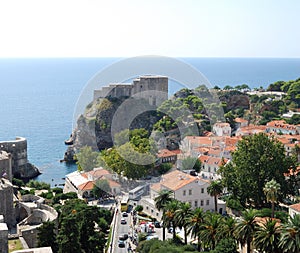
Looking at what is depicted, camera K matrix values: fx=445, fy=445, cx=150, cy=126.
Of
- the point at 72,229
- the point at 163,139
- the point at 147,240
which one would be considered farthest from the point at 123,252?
the point at 163,139

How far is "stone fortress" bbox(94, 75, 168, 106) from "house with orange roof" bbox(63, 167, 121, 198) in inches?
548

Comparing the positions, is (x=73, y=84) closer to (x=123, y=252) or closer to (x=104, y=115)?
(x=104, y=115)

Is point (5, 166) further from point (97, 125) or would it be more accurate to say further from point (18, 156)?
point (97, 125)

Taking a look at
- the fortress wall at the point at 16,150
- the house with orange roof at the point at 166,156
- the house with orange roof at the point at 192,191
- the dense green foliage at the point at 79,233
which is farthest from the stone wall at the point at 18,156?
the dense green foliage at the point at 79,233

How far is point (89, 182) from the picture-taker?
119 feet

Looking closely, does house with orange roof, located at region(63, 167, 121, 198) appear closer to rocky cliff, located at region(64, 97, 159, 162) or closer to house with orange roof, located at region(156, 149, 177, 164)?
house with orange roof, located at region(156, 149, 177, 164)

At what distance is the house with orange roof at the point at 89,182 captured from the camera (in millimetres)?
34953

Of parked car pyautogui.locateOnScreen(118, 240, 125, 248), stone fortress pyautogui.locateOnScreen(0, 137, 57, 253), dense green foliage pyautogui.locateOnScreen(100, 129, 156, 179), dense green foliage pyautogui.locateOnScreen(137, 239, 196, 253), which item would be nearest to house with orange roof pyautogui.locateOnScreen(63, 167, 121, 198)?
dense green foliage pyautogui.locateOnScreen(100, 129, 156, 179)

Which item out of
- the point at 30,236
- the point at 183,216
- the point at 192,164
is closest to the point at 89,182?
the point at 192,164

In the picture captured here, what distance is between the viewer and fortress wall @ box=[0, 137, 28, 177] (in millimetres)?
45438

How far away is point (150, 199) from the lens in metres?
30.1

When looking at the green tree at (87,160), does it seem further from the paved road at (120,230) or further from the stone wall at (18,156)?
the paved road at (120,230)

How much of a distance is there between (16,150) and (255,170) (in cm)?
2703

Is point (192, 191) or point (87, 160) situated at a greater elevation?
point (192, 191)
